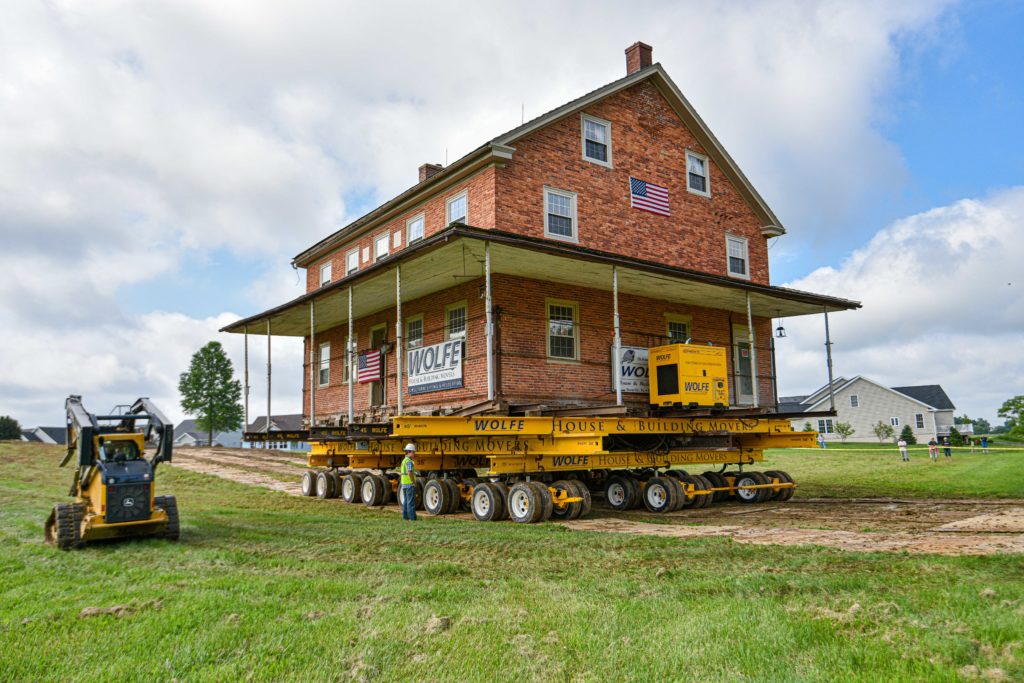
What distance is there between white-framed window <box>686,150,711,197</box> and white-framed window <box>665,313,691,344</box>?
455 cm

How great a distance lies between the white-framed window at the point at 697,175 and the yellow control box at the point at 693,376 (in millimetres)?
7667

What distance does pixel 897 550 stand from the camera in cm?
966

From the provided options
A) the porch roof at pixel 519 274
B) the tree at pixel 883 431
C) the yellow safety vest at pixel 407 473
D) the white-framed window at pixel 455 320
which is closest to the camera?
the porch roof at pixel 519 274

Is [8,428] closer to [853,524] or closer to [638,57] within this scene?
[638,57]

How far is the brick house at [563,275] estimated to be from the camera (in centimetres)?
1691

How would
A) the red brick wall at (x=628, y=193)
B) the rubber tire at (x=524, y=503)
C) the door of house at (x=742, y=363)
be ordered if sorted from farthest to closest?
the door of house at (x=742, y=363) → the red brick wall at (x=628, y=193) → the rubber tire at (x=524, y=503)

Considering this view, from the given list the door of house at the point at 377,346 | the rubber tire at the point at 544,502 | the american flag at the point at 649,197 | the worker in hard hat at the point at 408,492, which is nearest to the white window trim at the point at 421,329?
the door of house at the point at 377,346

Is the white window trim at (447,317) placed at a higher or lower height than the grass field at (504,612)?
higher

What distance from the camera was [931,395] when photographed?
6675 centimetres

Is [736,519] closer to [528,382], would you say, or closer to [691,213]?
[528,382]

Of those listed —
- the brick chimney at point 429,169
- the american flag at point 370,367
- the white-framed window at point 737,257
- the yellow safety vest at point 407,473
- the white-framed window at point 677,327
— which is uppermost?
the brick chimney at point 429,169

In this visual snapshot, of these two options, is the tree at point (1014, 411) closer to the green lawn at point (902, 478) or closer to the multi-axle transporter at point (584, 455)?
the green lawn at point (902, 478)

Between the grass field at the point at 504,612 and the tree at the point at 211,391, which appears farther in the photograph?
the tree at the point at 211,391

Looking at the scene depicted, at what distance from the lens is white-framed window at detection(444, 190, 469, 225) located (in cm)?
1989
